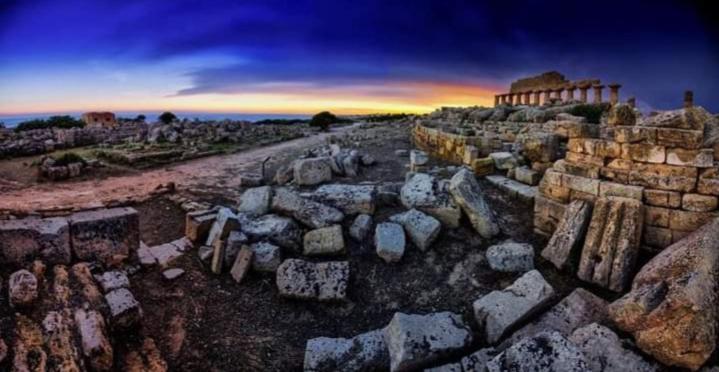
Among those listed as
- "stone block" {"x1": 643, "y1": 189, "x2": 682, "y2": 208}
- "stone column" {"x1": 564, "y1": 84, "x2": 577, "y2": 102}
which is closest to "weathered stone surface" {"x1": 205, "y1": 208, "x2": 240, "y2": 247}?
"stone block" {"x1": 643, "y1": 189, "x2": 682, "y2": 208}

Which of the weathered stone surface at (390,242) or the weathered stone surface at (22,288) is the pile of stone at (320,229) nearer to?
the weathered stone surface at (390,242)

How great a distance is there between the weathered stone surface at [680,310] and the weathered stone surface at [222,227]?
18.0ft

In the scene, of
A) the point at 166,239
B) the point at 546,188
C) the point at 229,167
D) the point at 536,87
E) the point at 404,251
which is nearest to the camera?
the point at 404,251

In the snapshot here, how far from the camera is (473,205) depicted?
6699 millimetres

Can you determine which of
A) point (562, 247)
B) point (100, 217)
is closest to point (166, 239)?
point (100, 217)

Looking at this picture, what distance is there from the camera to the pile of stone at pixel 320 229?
5930mm

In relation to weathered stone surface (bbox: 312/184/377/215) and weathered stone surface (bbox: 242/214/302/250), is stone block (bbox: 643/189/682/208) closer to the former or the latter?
weathered stone surface (bbox: 312/184/377/215)

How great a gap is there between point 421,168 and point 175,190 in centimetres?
690

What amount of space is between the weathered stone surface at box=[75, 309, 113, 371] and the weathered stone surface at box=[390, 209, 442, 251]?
4274 millimetres

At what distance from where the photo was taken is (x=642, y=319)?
3.75 metres

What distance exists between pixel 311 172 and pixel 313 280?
13.9 ft

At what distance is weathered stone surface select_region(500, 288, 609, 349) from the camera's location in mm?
4371

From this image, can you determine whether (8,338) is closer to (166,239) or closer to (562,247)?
(166,239)

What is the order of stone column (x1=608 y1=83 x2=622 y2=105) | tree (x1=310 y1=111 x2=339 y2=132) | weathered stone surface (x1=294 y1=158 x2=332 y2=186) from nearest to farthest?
weathered stone surface (x1=294 y1=158 x2=332 y2=186)
stone column (x1=608 y1=83 x2=622 y2=105)
tree (x1=310 y1=111 x2=339 y2=132)
